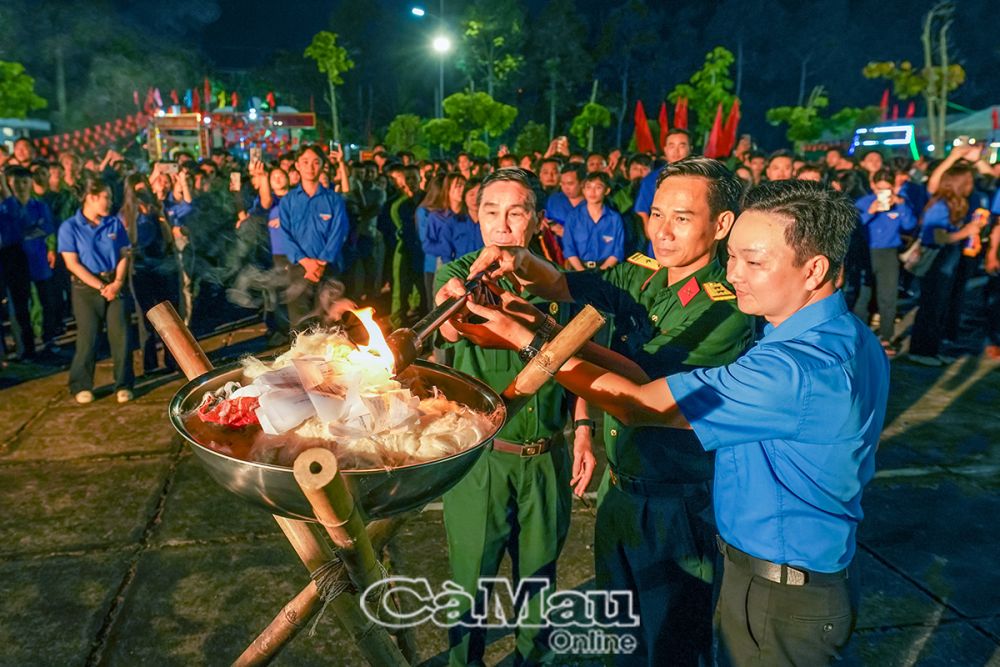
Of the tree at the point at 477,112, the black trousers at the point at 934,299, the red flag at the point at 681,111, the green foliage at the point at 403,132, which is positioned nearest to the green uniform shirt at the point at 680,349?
the black trousers at the point at 934,299

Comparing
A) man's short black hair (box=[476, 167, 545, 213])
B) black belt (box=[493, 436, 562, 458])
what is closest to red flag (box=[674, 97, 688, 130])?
man's short black hair (box=[476, 167, 545, 213])

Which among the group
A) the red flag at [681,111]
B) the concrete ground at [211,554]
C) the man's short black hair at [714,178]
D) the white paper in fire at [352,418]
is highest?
the red flag at [681,111]

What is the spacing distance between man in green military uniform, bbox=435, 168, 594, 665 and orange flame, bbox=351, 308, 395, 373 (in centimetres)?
72

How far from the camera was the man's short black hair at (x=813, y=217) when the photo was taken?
187cm

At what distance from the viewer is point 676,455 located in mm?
2518

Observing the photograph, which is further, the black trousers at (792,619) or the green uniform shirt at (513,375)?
the green uniform shirt at (513,375)

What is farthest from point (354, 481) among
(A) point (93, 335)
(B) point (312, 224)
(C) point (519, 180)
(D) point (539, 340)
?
(B) point (312, 224)

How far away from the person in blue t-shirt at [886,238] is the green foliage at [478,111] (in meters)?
28.9

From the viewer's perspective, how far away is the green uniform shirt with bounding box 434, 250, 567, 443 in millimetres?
2814

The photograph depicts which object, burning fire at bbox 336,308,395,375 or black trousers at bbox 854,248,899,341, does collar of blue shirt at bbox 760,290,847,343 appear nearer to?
burning fire at bbox 336,308,395,375

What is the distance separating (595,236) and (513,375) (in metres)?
5.22

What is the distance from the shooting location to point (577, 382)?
7.04ft

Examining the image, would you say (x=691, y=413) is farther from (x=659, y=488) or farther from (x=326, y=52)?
(x=326, y=52)

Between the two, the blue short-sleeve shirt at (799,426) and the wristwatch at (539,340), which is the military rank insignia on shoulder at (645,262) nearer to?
the wristwatch at (539,340)
